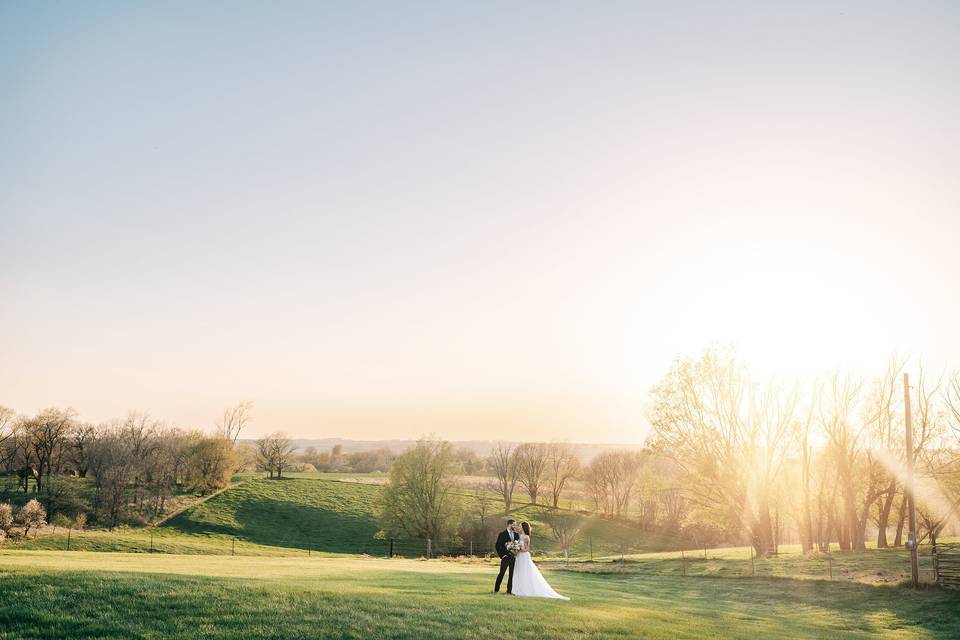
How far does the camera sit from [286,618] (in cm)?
1571

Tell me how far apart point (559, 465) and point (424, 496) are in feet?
157

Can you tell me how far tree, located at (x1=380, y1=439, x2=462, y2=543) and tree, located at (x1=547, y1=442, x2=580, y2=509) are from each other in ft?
135

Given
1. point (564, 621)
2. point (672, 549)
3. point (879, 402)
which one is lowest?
point (672, 549)

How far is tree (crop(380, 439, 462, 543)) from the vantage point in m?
84.3

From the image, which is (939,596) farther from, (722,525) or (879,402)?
(879,402)

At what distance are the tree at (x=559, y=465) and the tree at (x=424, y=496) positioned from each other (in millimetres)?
41045

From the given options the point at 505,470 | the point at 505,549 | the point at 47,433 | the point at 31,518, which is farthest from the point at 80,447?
the point at 505,549

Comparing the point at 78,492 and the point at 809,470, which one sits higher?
the point at 809,470

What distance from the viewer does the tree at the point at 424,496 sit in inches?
3319

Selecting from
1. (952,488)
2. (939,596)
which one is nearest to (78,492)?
(939,596)

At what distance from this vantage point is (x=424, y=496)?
85.1 m

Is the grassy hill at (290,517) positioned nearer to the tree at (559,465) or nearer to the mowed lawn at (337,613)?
the tree at (559,465)

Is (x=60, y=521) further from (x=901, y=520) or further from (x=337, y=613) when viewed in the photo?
(x=901, y=520)

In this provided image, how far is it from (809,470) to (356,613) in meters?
60.4
